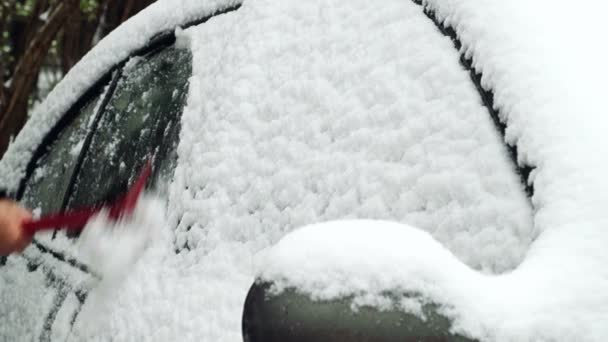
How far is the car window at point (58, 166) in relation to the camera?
264 cm

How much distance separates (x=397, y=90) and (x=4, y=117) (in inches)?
187

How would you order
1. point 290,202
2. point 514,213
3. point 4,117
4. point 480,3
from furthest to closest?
point 4,117
point 290,202
point 480,3
point 514,213

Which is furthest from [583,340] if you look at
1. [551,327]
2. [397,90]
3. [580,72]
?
[397,90]

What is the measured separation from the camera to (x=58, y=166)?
2.79 m

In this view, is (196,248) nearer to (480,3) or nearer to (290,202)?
(290,202)

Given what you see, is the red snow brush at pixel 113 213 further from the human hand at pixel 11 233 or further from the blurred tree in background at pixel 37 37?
the blurred tree in background at pixel 37 37

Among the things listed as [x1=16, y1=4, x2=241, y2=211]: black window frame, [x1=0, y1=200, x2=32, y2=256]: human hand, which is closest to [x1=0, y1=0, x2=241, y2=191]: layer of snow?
[x1=16, y1=4, x2=241, y2=211]: black window frame

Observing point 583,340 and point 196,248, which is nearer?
point 583,340

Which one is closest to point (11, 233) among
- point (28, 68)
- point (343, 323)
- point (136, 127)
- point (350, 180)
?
point (136, 127)

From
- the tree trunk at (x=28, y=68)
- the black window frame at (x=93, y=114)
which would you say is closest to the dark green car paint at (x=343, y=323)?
the black window frame at (x=93, y=114)

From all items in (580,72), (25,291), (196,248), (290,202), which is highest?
(580,72)

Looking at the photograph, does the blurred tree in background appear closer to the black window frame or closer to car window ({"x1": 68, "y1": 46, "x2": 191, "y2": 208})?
the black window frame

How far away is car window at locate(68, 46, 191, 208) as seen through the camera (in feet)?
6.70

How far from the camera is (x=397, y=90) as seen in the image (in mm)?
1418
